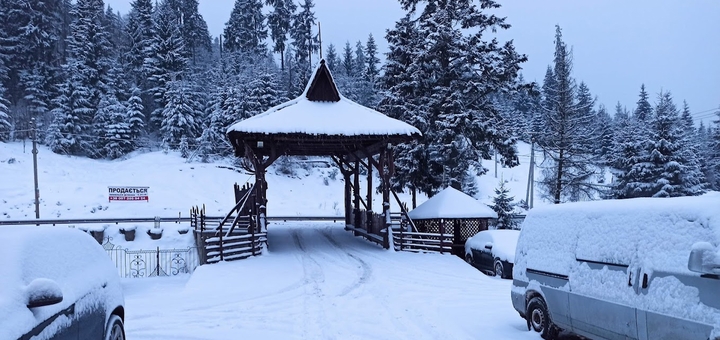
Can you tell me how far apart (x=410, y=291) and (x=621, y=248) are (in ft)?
19.6

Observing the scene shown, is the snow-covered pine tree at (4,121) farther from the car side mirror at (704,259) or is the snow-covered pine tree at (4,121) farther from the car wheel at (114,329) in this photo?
the car side mirror at (704,259)

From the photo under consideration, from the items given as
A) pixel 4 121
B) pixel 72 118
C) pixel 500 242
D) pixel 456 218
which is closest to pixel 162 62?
pixel 72 118

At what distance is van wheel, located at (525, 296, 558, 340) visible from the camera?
21.5 ft

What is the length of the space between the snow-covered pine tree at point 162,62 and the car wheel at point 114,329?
46930 mm

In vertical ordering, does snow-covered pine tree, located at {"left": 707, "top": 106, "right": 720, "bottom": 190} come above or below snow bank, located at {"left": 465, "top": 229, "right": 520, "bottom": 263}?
above

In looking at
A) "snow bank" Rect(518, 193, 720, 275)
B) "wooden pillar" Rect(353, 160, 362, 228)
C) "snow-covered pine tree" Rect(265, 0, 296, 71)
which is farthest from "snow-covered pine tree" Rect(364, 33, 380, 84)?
"snow bank" Rect(518, 193, 720, 275)

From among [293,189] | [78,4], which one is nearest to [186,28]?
[78,4]

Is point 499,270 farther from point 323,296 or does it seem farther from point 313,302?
point 313,302

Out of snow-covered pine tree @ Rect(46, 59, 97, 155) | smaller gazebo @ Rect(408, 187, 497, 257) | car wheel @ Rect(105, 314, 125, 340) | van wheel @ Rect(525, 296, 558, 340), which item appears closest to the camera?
car wheel @ Rect(105, 314, 125, 340)

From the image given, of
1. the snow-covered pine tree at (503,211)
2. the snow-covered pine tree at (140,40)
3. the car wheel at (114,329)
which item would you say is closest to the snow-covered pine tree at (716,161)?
the snow-covered pine tree at (503,211)

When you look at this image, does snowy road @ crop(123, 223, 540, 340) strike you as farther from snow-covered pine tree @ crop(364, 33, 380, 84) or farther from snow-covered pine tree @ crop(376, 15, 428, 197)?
snow-covered pine tree @ crop(364, 33, 380, 84)

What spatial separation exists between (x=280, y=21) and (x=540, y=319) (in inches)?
2727

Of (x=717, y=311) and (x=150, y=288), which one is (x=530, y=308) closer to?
(x=717, y=311)

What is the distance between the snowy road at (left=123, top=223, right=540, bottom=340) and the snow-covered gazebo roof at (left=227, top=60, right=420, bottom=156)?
4.31 meters
